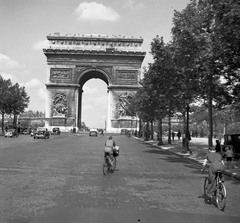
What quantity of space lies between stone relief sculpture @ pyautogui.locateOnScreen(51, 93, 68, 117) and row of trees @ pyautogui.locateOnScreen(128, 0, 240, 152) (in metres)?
42.7

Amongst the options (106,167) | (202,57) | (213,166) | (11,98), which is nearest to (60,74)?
(11,98)

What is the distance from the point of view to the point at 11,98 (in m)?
69.3

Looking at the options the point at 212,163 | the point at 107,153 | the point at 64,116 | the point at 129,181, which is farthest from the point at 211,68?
the point at 64,116

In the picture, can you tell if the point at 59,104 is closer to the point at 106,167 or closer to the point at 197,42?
the point at 197,42

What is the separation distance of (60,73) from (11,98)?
40.5 feet

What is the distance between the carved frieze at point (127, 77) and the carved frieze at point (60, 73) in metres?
10.7

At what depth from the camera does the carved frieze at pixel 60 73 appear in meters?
76.2

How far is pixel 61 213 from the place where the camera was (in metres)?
6.78

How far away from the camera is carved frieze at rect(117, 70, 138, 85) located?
76.9m

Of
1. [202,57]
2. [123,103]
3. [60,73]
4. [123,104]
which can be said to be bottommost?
[202,57]

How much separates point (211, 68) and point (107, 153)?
7.14 m

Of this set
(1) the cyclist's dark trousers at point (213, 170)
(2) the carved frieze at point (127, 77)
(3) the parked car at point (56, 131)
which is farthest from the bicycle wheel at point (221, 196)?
(2) the carved frieze at point (127, 77)

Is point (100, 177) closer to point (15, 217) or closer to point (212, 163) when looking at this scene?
point (212, 163)

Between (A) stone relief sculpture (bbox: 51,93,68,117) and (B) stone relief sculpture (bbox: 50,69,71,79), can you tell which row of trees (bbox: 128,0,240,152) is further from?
(B) stone relief sculpture (bbox: 50,69,71,79)
